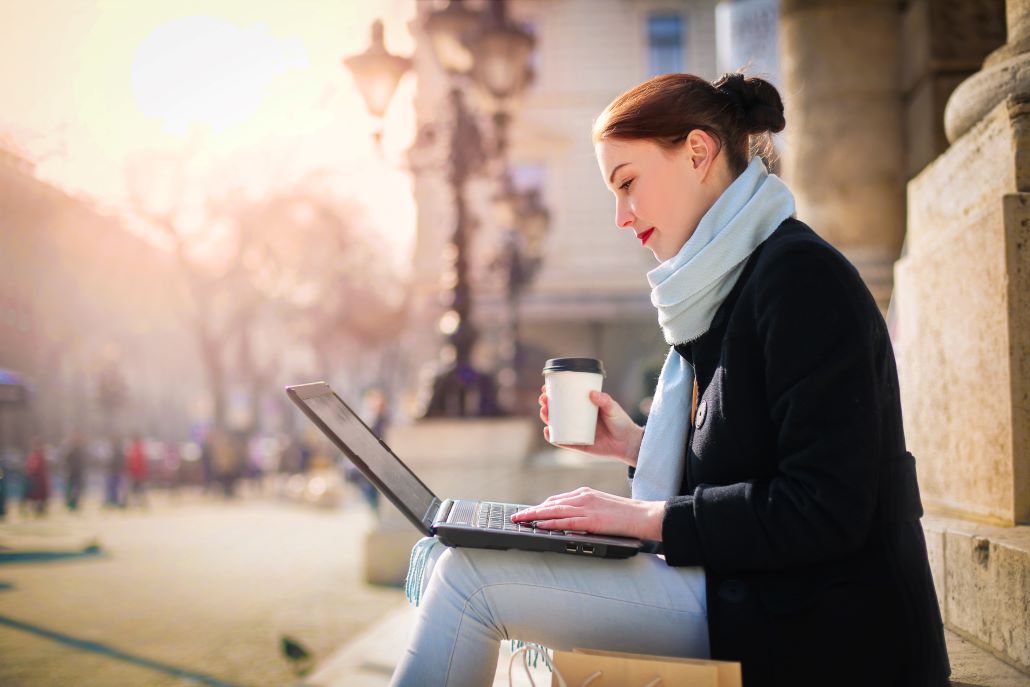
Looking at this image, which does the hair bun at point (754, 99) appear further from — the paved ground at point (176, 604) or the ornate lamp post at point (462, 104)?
the ornate lamp post at point (462, 104)

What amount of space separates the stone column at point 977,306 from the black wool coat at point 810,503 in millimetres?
853

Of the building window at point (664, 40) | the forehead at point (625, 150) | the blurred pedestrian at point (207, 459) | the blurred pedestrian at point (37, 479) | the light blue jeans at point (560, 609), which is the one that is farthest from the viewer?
the building window at point (664, 40)

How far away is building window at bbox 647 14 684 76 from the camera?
25.4m

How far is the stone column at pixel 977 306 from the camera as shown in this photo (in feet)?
7.79

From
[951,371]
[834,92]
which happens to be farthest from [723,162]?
[834,92]

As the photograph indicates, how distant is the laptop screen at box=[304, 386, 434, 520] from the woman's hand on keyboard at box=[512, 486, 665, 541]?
34 centimetres

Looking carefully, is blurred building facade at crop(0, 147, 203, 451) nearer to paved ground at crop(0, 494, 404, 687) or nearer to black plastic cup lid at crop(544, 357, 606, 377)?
paved ground at crop(0, 494, 404, 687)

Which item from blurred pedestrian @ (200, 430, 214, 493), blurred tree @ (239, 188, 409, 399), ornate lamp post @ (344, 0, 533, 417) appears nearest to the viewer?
ornate lamp post @ (344, 0, 533, 417)

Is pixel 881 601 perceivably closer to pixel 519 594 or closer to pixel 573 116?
pixel 519 594

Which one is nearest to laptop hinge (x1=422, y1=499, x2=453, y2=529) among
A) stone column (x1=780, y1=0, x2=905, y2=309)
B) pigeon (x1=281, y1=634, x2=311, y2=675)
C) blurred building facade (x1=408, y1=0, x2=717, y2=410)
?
pigeon (x1=281, y1=634, x2=311, y2=675)

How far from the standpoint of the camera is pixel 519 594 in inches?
68.7

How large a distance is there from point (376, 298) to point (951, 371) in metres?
32.1

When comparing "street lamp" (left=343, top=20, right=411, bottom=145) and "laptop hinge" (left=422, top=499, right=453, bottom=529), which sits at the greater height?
"street lamp" (left=343, top=20, right=411, bottom=145)

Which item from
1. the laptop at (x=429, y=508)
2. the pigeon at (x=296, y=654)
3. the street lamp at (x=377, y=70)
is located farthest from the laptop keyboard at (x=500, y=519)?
the street lamp at (x=377, y=70)
